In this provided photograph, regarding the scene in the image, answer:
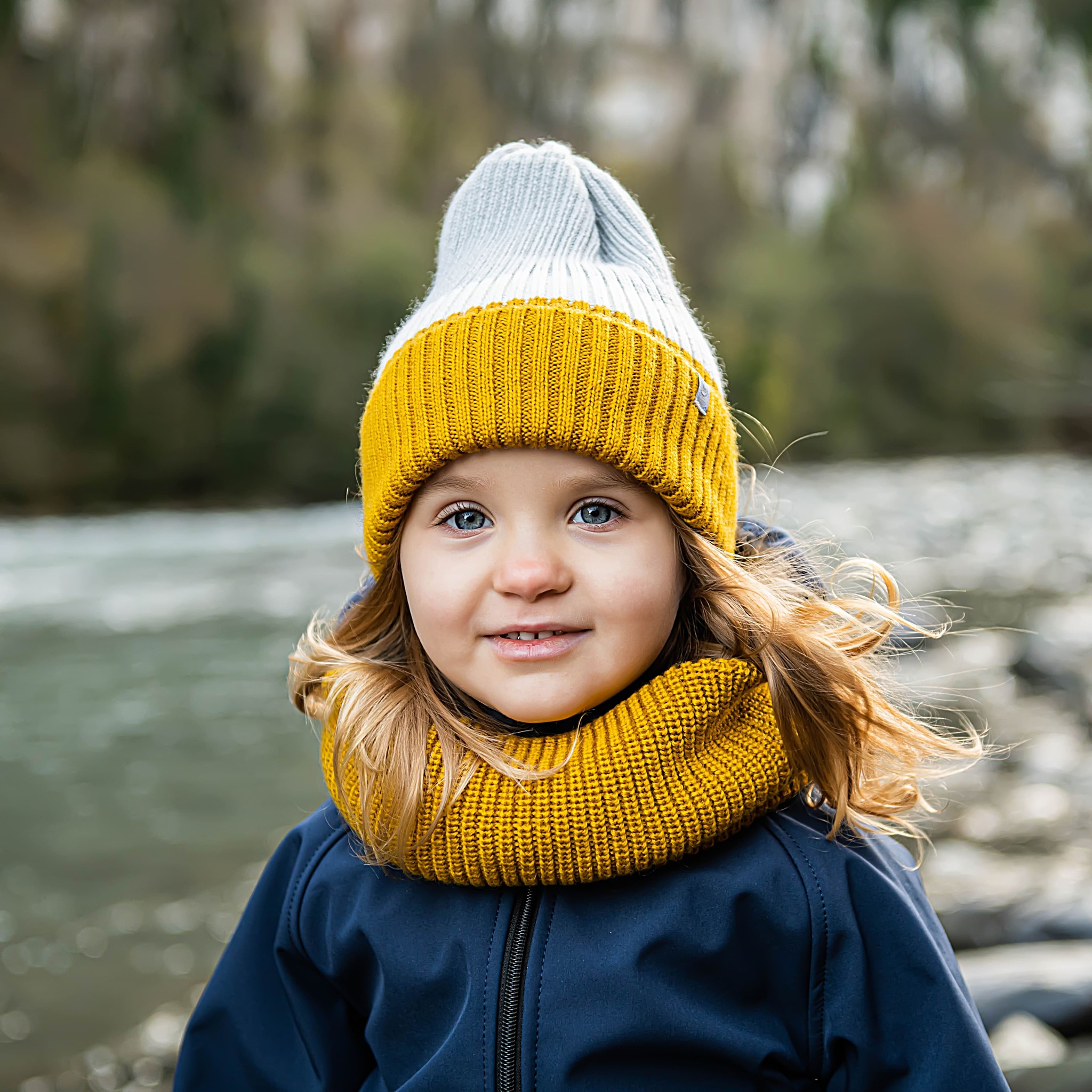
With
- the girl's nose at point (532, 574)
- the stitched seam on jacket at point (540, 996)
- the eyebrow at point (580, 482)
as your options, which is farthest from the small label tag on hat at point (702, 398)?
the stitched seam on jacket at point (540, 996)

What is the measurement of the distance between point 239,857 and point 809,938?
118 inches

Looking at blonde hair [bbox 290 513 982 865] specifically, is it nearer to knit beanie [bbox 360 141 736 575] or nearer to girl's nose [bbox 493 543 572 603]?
knit beanie [bbox 360 141 736 575]

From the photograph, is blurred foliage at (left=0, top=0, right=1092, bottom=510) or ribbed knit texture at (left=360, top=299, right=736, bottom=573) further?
blurred foliage at (left=0, top=0, right=1092, bottom=510)

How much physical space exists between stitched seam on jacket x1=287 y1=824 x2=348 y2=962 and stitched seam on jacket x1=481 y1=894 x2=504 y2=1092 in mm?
259

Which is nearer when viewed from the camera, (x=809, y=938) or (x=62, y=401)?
(x=809, y=938)

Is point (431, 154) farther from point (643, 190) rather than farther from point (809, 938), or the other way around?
point (809, 938)

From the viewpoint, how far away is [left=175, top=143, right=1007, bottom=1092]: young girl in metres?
1.24

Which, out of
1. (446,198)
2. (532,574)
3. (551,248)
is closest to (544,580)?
(532,574)

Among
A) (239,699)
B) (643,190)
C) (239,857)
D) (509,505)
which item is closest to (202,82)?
(643,190)

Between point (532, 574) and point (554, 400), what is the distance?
→ 196 millimetres

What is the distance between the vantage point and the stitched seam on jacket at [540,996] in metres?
1.25

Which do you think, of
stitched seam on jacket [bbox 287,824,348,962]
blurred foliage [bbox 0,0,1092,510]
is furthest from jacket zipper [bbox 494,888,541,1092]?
blurred foliage [bbox 0,0,1092,510]

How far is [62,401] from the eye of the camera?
18297mm

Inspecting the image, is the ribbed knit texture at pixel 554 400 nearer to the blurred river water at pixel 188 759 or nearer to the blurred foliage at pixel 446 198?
the blurred river water at pixel 188 759
